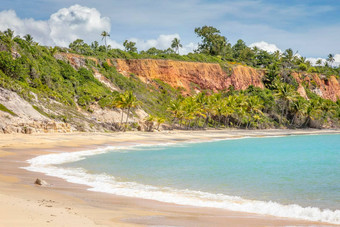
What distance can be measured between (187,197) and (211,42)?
98679 millimetres

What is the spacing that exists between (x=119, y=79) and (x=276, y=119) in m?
39.9

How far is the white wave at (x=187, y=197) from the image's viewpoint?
10148 millimetres

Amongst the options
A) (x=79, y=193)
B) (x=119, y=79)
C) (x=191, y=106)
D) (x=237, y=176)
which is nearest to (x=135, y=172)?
(x=237, y=176)

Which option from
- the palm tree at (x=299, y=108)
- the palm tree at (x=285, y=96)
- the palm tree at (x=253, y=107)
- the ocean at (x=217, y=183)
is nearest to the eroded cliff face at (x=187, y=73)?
the palm tree at (x=285, y=96)

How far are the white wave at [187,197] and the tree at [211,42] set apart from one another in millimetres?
92574

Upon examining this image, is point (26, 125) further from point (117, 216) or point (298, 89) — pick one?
point (298, 89)

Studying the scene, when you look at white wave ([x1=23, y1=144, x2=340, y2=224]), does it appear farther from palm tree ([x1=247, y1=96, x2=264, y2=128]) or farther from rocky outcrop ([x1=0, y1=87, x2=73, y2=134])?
palm tree ([x1=247, y1=96, x2=264, y2=128])

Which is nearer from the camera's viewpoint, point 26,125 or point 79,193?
point 79,193

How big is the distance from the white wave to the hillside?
20.2 metres

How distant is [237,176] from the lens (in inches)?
713

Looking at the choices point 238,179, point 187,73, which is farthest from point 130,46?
point 238,179

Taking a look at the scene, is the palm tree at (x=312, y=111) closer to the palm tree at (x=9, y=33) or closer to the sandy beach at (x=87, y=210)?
the palm tree at (x=9, y=33)

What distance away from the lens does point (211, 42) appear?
10725cm

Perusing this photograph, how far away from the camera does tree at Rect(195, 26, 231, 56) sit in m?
106
